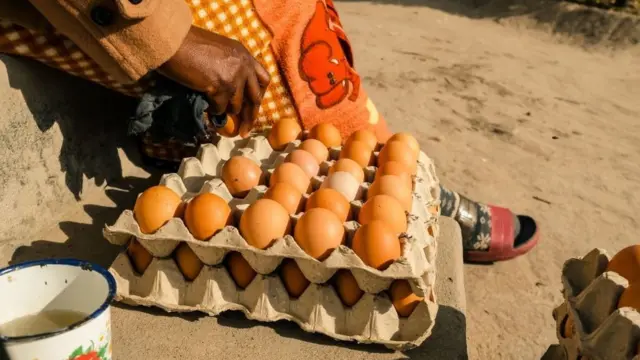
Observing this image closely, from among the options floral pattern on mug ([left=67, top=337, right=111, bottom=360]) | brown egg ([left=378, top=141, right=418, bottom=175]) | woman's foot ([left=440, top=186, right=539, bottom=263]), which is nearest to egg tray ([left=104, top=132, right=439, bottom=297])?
brown egg ([left=378, top=141, right=418, bottom=175])

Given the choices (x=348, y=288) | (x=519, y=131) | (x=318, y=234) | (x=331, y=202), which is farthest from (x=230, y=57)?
(x=519, y=131)

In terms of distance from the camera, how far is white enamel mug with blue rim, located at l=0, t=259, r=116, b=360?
1186 millimetres

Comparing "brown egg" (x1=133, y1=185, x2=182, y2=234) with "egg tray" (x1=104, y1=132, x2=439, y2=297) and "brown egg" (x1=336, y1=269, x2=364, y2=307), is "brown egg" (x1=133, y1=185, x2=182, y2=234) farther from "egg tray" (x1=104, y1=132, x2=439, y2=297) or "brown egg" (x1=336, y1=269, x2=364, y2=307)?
"brown egg" (x1=336, y1=269, x2=364, y2=307)

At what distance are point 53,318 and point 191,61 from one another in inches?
31.6

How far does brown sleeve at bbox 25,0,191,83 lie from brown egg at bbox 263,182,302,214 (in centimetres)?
46

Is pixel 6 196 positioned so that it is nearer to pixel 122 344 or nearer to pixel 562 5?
pixel 122 344

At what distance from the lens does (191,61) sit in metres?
1.79

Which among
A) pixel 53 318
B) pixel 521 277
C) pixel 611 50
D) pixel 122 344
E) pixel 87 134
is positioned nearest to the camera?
pixel 53 318

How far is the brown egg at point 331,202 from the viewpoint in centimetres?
168

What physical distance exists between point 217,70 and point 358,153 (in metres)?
0.51

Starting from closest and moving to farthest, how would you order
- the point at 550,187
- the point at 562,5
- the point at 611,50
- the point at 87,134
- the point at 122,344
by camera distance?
1. the point at 122,344
2. the point at 87,134
3. the point at 550,187
4. the point at 611,50
5. the point at 562,5

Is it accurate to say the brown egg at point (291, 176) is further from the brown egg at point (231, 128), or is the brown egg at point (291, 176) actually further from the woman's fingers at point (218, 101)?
the brown egg at point (231, 128)

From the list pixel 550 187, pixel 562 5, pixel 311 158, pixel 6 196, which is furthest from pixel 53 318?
pixel 562 5

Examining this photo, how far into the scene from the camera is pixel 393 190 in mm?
1751
